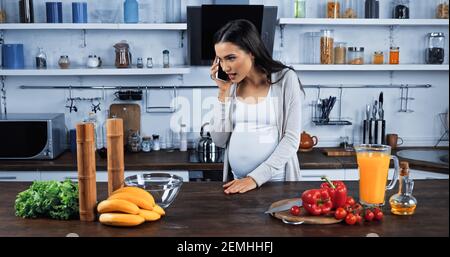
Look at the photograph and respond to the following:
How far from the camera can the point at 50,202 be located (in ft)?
5.89

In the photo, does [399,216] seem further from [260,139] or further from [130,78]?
[130,78]

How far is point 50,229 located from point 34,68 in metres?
2.62

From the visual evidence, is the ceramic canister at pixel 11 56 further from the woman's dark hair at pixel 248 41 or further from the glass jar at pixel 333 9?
the glass jar at pixel 333 9

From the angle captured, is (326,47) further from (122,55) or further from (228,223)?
(228,223)

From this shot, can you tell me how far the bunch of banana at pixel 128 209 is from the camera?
1.69 meters

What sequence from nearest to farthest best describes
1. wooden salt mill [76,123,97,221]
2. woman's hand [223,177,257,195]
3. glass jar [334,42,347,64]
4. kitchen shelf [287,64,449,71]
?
wooden salt mill [76,123,97,221] → woman's hand [223,177,257,195] → kitchen shelf [287,64,449,71] → glass jar [334,42,347,64]

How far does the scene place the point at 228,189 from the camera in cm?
215

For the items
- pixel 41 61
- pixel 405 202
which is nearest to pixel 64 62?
pixel 41 61

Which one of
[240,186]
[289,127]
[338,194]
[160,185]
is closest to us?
[338,194]

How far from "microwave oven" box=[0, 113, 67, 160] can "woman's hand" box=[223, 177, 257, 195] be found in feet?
6.57

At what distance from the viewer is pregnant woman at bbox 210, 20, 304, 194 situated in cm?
247

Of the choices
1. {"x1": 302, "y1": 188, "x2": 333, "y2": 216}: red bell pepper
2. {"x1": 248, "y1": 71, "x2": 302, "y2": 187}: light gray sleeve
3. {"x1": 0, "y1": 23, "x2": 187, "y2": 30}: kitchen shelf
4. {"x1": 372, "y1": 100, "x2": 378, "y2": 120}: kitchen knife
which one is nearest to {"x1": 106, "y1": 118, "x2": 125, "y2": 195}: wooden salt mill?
{"x1": 302, "y1": 188, "x2": 333, "y2": 216}: red bell pepper

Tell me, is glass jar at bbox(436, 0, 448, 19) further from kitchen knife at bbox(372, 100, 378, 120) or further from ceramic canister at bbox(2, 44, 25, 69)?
ceramic canister at bbox(2, 44, 25, 69)

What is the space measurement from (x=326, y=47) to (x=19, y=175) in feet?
7.68
